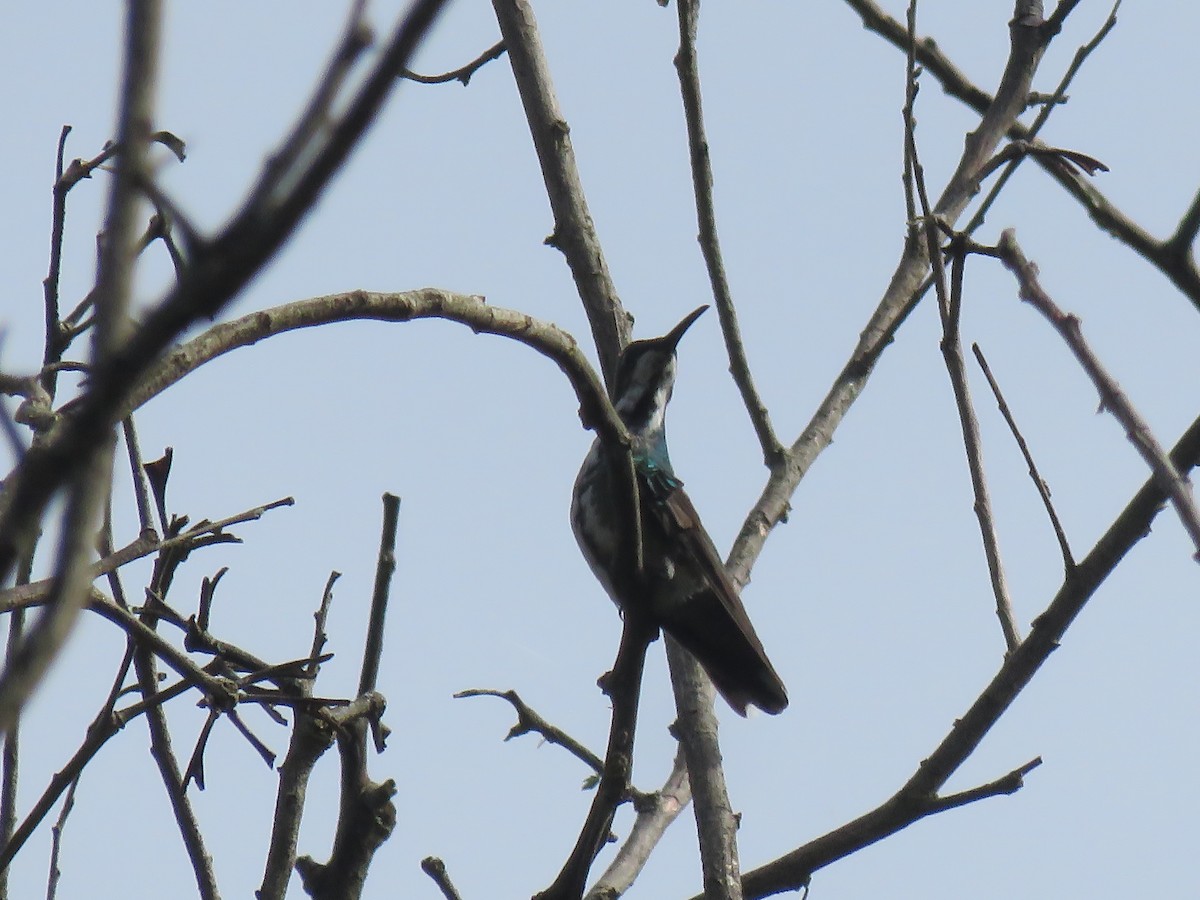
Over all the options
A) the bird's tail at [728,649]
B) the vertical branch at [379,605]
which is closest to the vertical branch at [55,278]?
the vertical branch at [379,605]

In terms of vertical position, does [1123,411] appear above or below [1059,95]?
below

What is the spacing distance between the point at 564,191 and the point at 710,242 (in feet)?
1.61

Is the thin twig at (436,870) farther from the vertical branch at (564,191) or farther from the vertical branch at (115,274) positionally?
the vertical branch at (115,274)

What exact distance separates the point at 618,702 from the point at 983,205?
2214mm

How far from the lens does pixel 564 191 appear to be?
4676 mm

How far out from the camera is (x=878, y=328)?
4824 mm

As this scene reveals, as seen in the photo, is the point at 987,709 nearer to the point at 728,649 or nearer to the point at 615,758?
the point at 615,758

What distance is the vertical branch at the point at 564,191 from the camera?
464cm

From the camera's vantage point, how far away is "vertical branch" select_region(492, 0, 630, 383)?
464 centimetres

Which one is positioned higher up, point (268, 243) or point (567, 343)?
point (567, 343)

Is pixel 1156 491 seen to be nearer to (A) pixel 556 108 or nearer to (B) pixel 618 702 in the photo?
(B) pixel 618 702

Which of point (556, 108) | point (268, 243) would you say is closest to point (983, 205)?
point (556, 108)

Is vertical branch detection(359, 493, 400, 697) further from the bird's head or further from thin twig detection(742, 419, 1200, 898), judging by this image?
the bird's head

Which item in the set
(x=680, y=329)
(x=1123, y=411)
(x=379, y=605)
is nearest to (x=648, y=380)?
(x=680, y=329)
